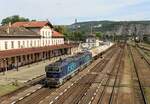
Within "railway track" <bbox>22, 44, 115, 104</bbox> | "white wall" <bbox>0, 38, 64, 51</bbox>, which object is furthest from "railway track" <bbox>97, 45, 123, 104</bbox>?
"white wall" <bbox>0, 38, 64, 51</bbox>

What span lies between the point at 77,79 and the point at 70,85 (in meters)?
5.52

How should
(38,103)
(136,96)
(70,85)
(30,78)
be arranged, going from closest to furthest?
(38,103) < (136,96) < (70,85) < (30,78)

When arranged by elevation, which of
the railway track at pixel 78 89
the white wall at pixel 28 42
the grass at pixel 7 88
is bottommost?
the railway track at pixel 78 89

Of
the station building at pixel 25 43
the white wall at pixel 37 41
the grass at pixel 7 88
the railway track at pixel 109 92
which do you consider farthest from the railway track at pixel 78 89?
the white wall at pixel 37 41

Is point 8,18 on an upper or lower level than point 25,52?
upper

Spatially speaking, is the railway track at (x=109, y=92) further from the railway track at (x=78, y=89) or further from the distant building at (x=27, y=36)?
the distant building at (x=27, y=36)

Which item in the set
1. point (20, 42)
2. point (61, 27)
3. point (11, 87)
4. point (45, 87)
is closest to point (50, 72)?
point (45, 87)

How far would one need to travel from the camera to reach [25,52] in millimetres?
57625

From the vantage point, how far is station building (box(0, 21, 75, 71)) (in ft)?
178

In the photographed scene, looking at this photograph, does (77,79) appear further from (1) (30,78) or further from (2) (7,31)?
(2) (7,31)

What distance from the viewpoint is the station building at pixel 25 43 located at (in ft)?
178

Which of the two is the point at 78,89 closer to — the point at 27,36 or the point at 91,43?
the point at 27,36

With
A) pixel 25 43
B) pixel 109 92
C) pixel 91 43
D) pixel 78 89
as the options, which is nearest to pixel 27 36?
pixel 25 43

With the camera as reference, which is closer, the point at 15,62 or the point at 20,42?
the point at 15,62
